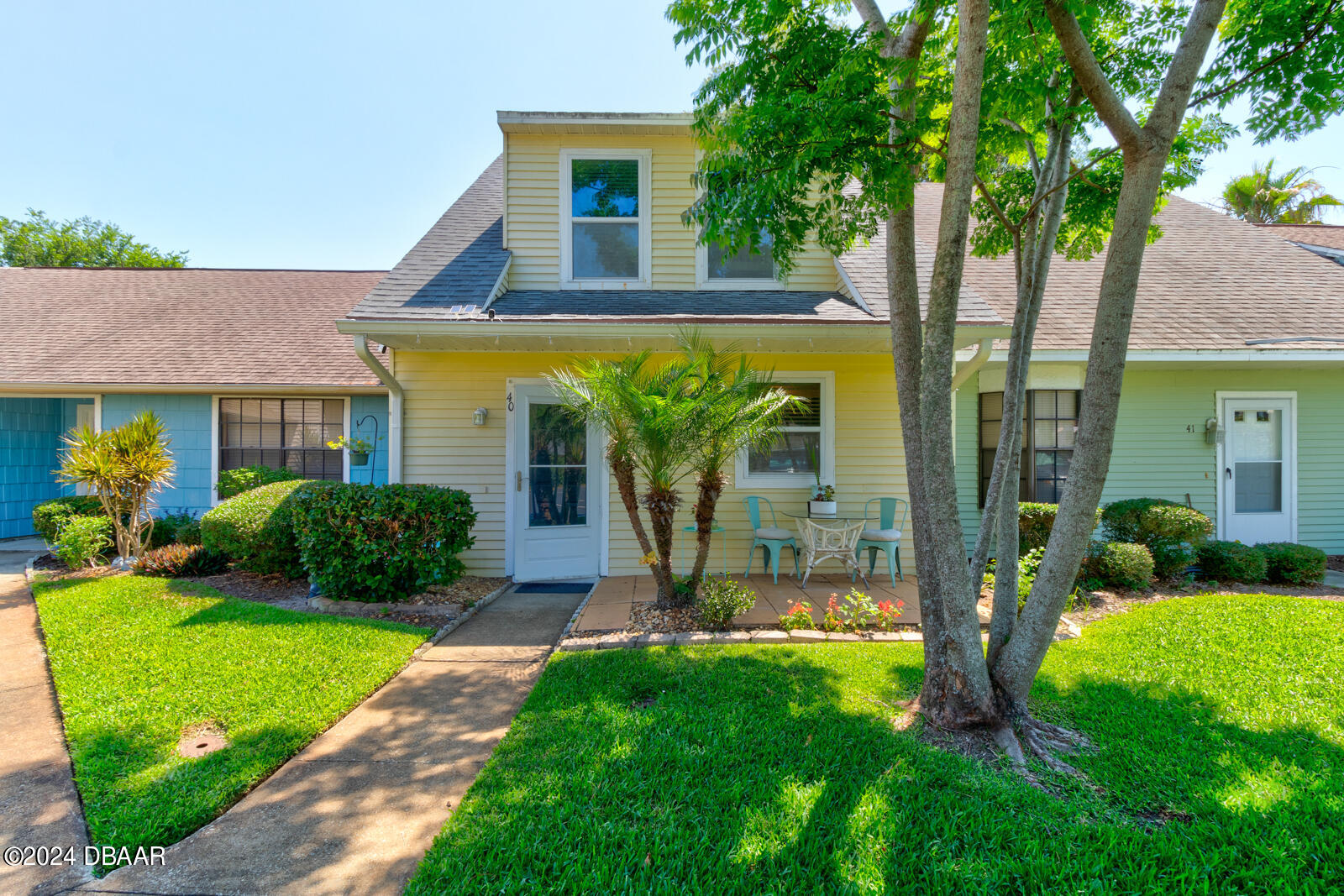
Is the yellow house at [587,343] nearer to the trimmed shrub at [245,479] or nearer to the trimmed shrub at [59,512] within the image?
the trimmed shrub at [245,479]

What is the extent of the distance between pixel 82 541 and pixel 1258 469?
1525cm

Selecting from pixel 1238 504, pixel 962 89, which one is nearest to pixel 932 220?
pixel 1238 504

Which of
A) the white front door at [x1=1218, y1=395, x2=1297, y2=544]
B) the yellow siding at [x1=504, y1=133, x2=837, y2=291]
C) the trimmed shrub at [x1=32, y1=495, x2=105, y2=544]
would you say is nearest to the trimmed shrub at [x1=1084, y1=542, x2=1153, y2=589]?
the white front door at [x1=1218, y1=395, x2=1297, y2=544]

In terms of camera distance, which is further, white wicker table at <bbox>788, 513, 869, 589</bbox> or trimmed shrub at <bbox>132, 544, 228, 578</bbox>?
trimmed shrub at <bbox>132, 544, 228, 578</bbox>

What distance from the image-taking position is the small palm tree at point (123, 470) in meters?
6.52

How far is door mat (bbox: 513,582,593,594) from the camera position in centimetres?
634

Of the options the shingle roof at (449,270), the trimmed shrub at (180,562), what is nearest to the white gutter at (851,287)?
the shingle roof at (449,270)

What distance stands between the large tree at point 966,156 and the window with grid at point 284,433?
7.93 meters

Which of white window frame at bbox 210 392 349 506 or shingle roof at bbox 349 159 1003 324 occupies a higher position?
shingle roof at bbox 349 159 1003 324

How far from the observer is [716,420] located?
4.75m

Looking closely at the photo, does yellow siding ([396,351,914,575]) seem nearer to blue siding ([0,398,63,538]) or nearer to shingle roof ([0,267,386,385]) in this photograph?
shingle roof ([0,267,386,385])

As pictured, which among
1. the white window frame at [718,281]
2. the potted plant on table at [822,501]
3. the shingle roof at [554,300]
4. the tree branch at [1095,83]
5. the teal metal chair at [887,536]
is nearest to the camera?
the tree branch at [1095,83]

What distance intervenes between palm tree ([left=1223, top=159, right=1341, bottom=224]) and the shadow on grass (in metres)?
19.9

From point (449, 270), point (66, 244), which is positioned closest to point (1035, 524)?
point (449, 270)
